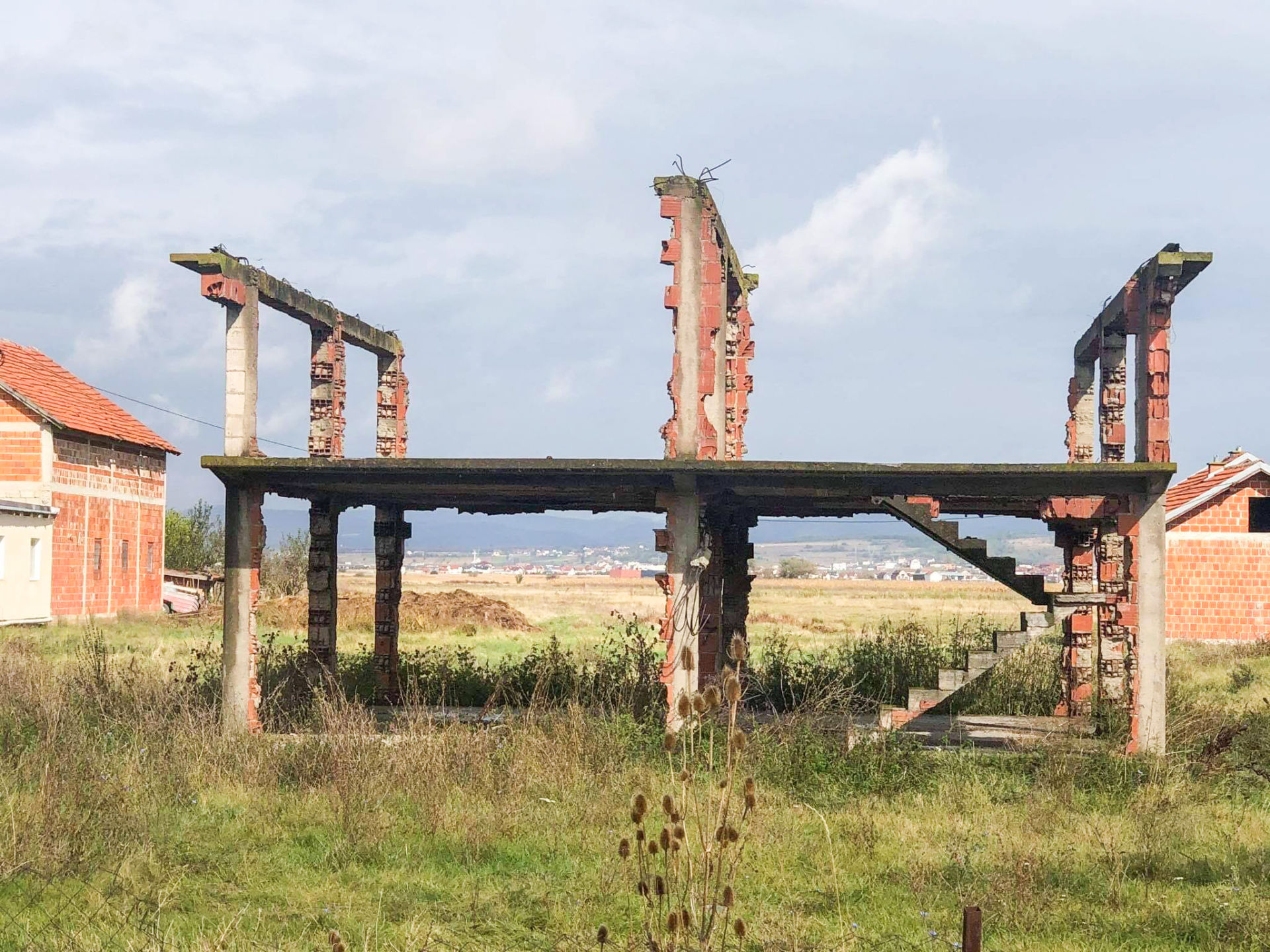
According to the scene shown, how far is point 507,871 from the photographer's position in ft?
33.0

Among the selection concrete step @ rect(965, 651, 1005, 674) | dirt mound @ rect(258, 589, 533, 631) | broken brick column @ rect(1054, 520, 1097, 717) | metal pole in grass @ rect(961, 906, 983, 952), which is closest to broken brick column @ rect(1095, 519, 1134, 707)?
broken brick column @ rect(1054, 520, 1097, 717)

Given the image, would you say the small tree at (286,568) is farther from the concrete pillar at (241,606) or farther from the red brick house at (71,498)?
the concrete pillar at (241,606)

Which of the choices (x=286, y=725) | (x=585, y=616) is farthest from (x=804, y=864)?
(x=585, y=616)

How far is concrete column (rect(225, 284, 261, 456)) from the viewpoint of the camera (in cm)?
1520

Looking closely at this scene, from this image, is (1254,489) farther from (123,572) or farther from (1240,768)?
(123,572)

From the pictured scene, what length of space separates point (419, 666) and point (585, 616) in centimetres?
3278

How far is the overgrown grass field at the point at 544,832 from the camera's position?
8648 millimetres

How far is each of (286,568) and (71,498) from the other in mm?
20352

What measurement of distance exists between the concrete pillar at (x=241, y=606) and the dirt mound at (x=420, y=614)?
22084mm

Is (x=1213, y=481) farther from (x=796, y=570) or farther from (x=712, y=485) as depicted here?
(x=796, y=570)


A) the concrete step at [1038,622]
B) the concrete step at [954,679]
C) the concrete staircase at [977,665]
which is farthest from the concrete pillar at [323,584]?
the concrete step at [1038,622]

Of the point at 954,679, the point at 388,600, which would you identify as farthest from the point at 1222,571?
the point at 388,600

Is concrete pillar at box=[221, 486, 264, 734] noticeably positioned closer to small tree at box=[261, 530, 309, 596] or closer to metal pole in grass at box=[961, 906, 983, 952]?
metal pole in grass at box=[961, 906, 983, 952]

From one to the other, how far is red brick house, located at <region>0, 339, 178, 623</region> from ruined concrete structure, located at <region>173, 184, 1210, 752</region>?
58.0 feet
